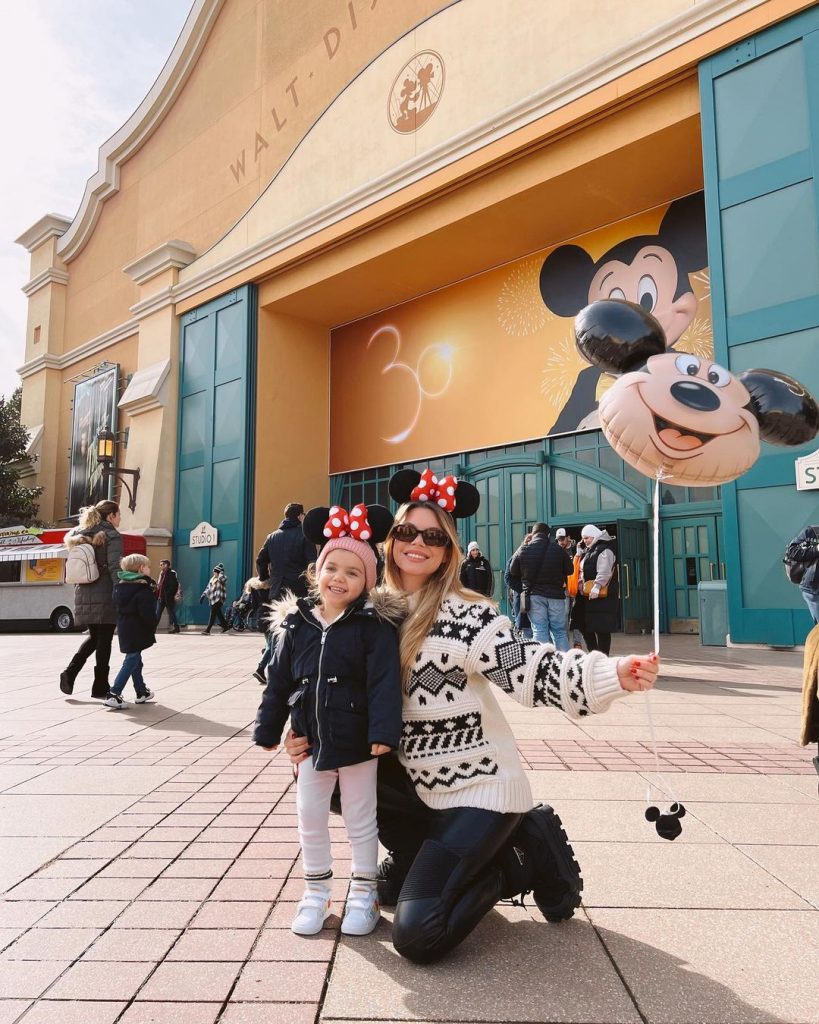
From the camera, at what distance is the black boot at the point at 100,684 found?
271 inches

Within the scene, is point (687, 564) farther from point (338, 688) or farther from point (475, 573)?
point (338, 688)

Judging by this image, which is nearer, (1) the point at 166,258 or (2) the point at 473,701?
(2) the point at 473,701

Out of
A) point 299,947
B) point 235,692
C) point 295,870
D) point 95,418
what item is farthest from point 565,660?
point 95,418

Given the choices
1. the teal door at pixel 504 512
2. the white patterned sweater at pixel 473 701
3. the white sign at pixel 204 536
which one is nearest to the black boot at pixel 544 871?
the white patterned sweater at pixel 473 701

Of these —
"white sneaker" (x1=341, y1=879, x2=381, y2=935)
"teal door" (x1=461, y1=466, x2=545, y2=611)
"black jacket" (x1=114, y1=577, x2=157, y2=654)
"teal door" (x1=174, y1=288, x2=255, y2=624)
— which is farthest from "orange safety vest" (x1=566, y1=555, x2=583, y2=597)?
"teal door" (x1=174, y1=288, x2=255, y2=624)

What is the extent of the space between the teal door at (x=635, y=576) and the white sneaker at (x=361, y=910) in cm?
1287

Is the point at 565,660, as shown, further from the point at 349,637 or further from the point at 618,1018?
the point at 618,1018

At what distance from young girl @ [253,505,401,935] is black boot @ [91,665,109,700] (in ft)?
16.1

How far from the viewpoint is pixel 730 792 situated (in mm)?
3854

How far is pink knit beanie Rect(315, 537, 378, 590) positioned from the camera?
2.63m

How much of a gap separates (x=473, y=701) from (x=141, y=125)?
26250 millimetres

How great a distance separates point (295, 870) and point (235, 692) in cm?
487

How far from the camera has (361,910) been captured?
2369 mm

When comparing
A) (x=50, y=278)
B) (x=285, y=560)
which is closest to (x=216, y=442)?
(x=285, y=560)
